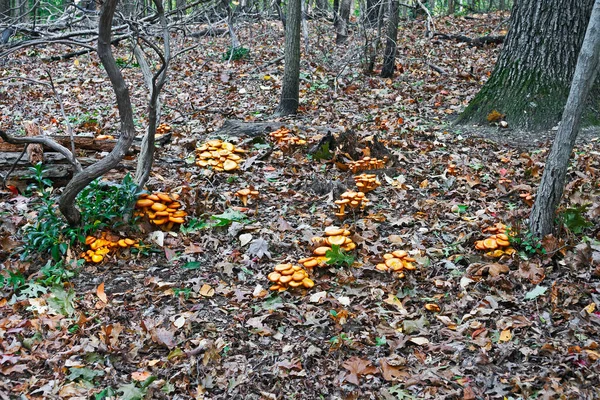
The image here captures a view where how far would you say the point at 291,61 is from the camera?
895 centimetres

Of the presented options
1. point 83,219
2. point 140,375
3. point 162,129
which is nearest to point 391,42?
point 162,129

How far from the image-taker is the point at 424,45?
14359mm

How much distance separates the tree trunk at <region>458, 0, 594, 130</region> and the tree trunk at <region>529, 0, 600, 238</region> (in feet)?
10.2

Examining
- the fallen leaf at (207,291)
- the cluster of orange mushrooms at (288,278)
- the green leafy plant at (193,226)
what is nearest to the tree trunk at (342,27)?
the green leafy plant at (193,226)

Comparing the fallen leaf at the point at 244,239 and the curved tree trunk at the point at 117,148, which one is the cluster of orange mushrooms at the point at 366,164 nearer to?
the fallen leaf at the point at 244,239

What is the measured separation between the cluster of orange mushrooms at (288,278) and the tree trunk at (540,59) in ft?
15.7

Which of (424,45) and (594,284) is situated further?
(424,45)

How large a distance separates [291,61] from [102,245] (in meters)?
5.16

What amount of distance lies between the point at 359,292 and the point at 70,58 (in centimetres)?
Result: 1319

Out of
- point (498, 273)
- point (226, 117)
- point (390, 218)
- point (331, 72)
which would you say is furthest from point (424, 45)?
point (498, 273)

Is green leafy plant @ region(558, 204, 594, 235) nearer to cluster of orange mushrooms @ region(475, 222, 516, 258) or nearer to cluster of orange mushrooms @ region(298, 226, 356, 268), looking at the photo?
cluster of orange mushrooms @ region(475, 222, 516, 258)

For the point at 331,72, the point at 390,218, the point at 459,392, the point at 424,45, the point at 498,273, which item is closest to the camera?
the point at 459,392

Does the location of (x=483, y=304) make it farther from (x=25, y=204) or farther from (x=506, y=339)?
(x=25, y=204)

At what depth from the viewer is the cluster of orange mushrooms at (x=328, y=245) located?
4.76 meters
